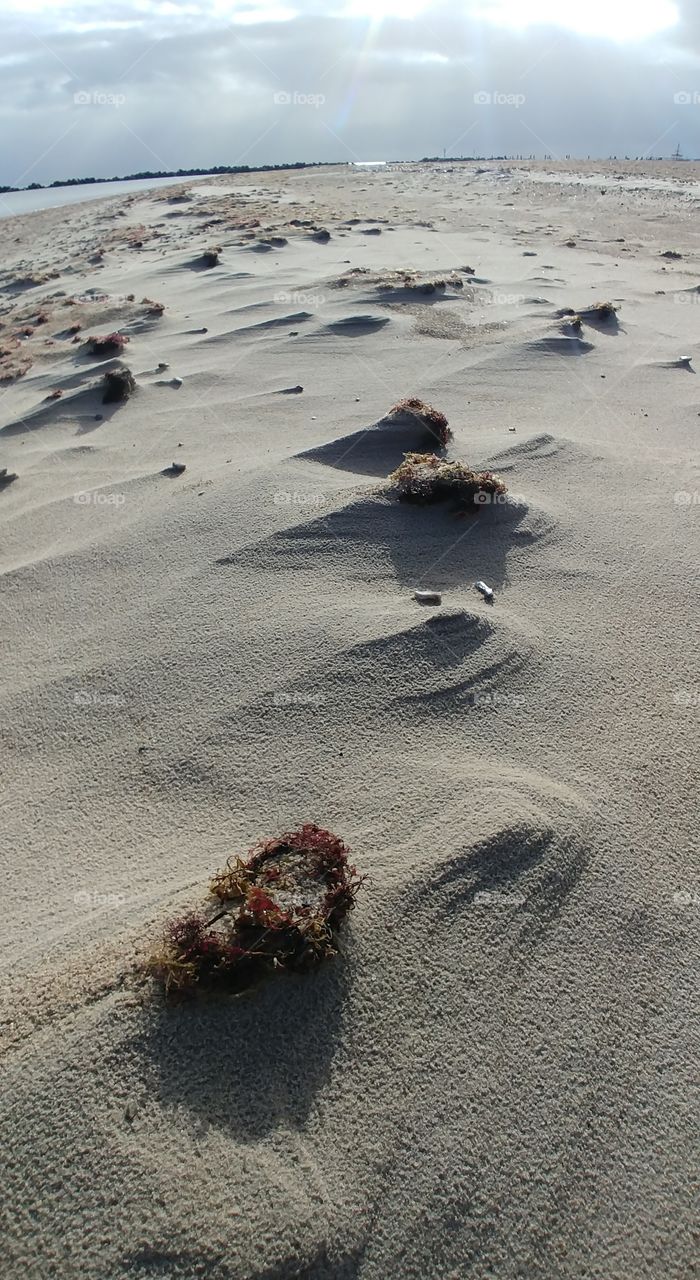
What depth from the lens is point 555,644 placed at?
3549 mm

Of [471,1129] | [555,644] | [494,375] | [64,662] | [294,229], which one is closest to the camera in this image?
[471,1129]

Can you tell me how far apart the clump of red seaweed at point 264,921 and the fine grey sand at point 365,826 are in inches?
3.1

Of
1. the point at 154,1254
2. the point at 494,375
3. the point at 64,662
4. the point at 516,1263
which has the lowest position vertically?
the point at 516,1263

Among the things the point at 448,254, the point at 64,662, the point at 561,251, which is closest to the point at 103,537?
the point at 64,662

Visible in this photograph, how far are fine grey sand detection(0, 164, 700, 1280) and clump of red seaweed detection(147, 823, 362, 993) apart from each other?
3.1 inches

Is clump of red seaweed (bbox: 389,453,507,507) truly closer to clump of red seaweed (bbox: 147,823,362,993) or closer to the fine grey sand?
the fine grey sand

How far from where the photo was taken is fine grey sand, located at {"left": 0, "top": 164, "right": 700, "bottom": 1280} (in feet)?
6.01

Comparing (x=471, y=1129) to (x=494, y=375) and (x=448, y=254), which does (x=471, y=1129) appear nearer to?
(x=494, y=375)

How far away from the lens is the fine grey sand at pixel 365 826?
1.83 m

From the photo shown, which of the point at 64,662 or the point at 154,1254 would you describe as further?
the point at 64,662

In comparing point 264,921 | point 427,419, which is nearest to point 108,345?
point 427,419

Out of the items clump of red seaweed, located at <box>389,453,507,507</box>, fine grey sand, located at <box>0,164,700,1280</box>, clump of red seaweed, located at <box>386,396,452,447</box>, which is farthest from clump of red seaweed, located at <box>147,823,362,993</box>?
clump of red seaweed, located at <box>386,396,452,447</box>

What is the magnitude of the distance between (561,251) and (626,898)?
13469 mm

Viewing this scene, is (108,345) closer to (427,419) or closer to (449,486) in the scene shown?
(427,419)
